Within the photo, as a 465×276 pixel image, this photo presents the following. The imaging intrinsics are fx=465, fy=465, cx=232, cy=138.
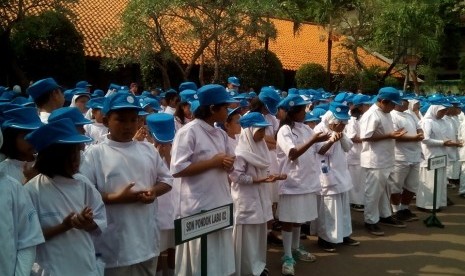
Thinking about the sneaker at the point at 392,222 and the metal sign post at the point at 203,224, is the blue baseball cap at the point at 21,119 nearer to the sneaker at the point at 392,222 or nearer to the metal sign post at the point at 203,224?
the metal sign post at the point at 203,224

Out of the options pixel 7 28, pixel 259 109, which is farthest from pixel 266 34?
pixel 259 109

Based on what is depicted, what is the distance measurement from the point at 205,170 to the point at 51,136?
5.08 feet

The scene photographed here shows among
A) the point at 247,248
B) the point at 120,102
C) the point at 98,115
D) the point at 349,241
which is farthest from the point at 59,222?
the point at 349,241

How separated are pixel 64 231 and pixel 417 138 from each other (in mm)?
6377

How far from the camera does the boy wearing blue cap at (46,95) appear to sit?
4707 millimetres

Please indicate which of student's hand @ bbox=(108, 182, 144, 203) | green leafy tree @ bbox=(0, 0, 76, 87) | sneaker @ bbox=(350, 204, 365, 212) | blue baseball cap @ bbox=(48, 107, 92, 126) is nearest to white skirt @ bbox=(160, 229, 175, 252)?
student's hand @ bbox=(108, 182, 144, 203)

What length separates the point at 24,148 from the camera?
10.0ft

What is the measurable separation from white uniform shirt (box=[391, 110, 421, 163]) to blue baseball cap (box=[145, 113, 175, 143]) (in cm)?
459

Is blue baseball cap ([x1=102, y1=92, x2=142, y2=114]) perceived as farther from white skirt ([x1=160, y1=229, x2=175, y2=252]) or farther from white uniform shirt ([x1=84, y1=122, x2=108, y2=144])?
white uniform shirt ([x1=84, y1=122, x2=108, y2=144])

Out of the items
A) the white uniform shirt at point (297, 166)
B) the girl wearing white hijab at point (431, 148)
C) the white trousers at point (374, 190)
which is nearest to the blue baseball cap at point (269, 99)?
the white uniform shirt at point (297, 166)

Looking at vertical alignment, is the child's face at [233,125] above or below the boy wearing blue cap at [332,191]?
above

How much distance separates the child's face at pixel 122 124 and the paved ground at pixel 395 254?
3030 millimetres

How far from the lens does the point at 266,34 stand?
15734 millimetres

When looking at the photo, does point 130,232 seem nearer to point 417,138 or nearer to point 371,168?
point 371,168
